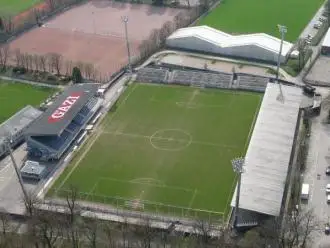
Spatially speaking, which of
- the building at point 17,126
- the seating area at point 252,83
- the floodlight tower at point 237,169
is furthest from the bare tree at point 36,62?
the floodlight tower at point 237,169

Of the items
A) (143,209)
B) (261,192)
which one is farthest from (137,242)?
(261,192)

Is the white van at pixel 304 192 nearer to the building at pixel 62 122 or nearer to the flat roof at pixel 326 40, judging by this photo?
the building at pixel 62 122

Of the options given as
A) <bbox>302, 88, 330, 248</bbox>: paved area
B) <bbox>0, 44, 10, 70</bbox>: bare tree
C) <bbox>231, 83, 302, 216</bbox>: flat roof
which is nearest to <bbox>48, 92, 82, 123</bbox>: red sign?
<bbox>0, 44, 10, 70</bbox>: bare tree

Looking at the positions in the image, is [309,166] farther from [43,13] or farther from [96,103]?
[43,13]

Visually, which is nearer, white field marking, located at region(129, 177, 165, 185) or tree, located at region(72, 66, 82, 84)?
white field marking, located at region(129, 177, 165, 185)

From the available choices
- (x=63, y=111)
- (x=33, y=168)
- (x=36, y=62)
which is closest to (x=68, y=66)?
(x=36, y=62)

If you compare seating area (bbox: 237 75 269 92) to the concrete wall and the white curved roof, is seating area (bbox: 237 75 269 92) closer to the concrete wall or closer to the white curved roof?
the concrete wall
